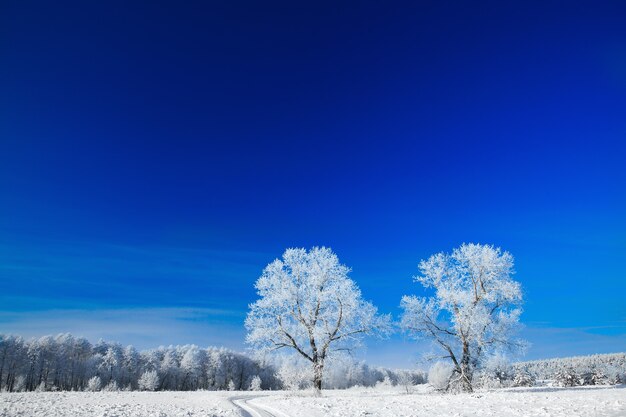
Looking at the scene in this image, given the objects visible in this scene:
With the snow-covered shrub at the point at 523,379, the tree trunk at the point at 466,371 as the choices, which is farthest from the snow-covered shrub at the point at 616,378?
the tree trunk at the point at 466,371

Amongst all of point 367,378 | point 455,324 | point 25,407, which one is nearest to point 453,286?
point 455,324

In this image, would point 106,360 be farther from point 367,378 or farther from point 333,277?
point 367,378

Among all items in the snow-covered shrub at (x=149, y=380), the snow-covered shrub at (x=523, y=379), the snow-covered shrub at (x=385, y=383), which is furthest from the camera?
the snow-covered shrub at (x=149, y=380)

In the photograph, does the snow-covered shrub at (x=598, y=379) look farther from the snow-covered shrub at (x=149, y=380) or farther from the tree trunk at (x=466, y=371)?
the snow-covered shrub at (x=149, y=380)

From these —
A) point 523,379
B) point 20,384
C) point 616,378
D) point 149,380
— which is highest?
point 523,379

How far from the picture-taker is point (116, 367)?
106 meters

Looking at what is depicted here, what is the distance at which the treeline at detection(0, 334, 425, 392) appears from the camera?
3516 inches

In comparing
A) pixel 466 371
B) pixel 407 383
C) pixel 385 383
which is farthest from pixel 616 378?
pixel 385 383

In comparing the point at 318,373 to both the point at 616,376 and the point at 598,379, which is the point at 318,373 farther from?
the point at 616,376

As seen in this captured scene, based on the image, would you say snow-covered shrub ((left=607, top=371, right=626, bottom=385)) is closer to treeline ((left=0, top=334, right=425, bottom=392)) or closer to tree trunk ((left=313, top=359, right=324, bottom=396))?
treeline ((left=0, top=334, right=425, bottom=392))

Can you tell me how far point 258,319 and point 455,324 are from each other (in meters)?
16.8

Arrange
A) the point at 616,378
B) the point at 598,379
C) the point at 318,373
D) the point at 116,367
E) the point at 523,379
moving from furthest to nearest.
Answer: the point at 116,367 → the point at 616,378 → the point at 598,379 → the point at 523,379 → the point at 318,373

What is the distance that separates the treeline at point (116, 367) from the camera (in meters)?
89.3

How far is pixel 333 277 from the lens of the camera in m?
34.8
